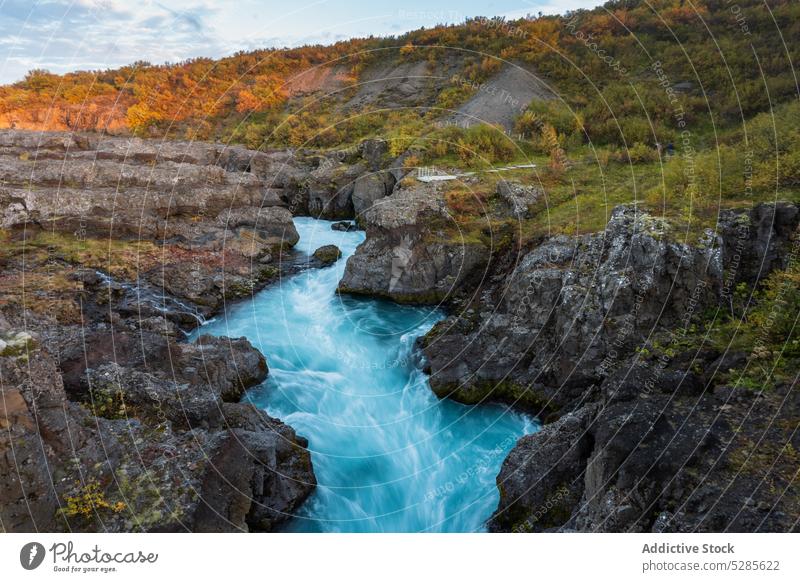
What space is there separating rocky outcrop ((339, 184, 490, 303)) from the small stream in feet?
2.38

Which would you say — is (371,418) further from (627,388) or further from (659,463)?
(659,463)

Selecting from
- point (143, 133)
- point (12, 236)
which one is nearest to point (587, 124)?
point (12, 236)

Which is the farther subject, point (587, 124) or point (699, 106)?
point (587, 124)

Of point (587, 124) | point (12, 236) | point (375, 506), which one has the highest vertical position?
point (587, 124)

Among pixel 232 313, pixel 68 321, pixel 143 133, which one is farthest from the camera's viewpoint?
pixel 143 133

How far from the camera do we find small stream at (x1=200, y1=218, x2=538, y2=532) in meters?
9.77

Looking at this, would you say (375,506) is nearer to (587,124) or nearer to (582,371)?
(582,371)

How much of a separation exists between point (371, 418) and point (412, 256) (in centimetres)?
702

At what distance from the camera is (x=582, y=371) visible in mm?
11047

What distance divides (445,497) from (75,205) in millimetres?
21467

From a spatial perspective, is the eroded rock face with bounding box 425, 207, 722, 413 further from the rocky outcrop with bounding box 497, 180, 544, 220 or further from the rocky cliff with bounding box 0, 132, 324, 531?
the rocky cliff with bounding box 0, 132, 324, 531

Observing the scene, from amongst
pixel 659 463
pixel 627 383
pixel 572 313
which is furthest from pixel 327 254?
pixel 659 463

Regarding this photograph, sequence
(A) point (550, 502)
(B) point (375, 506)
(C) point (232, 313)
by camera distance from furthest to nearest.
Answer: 1. (C) point (232, 313)
2. (B) point (375, 506)
3. (A) point (550, 502)

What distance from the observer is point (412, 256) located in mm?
17250
